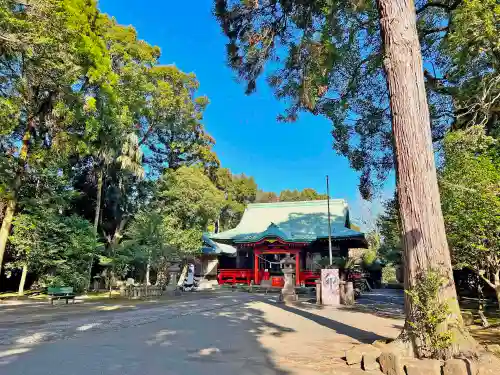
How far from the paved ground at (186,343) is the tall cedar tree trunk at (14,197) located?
24.1 ft

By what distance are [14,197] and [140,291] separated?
19.4 feet

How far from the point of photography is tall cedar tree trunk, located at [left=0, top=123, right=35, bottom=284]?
1373 cm

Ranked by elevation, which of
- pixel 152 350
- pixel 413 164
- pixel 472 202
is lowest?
pixel 152 350

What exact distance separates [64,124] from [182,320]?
10269mm

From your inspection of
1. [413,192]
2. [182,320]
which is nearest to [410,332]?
[413,192]

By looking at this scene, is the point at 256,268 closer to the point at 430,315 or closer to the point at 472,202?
the point at 472,202

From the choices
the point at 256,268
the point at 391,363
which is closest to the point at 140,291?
the point at 256,268

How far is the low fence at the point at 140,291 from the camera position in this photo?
45.9 ft

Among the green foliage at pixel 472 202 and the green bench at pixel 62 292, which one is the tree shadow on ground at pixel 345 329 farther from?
the green bench at pixel 62 292

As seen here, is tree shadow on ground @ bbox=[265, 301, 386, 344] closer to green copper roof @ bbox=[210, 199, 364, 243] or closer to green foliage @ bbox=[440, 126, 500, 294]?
green foliage @ bbox=[440, 126, 500, 294]

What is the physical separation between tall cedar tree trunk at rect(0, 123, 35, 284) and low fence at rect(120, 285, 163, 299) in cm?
466

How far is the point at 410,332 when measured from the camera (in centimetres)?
430

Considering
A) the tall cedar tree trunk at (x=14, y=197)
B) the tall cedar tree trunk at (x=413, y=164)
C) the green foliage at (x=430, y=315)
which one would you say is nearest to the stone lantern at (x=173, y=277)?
the tall cedar tree trunk at (x=14, y=197)

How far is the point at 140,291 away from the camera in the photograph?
46.1ft
